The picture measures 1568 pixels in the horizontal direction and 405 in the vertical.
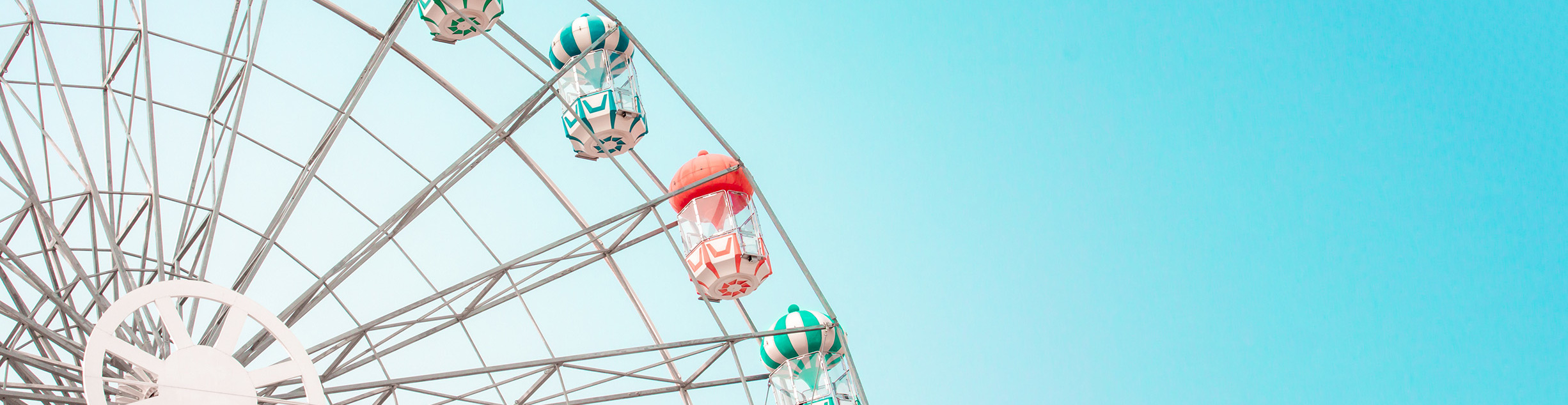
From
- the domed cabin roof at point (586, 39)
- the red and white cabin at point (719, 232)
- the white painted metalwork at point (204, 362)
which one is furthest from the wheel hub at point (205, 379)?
the domed cabin roof at point (586, 39)

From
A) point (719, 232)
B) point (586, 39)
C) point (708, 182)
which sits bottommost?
point (719, 232)

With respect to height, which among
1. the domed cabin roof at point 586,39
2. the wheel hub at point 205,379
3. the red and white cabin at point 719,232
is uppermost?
the domed cabin roof at point 586,39

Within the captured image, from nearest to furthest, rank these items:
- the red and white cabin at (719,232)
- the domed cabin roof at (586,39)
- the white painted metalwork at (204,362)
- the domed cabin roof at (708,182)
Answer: the white painted metalwork at (204,362) < the red and white cabin at (719,232) < the domed cabin roof at (708,182) < the domed cabin roof at (586,39)

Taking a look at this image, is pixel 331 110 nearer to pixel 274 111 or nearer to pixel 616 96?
pixel 274 111

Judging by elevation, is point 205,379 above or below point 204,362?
below

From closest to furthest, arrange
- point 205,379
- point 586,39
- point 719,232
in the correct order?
point 205,379 → point 719,232 → point 586,39

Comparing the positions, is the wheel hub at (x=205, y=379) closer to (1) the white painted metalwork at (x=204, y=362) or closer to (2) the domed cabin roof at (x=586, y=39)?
(1) the white painted metalwork at (x=204, y=362)

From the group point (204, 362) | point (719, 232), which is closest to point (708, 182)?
point (719, 232)

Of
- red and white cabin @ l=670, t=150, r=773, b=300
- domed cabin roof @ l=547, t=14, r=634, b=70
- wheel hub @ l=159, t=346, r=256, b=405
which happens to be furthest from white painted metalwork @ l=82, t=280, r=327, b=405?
domed cabin roof @ l=547, t=14, r=634, b=70

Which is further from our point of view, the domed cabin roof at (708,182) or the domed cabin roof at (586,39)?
the domed cabin roof at (586,39)

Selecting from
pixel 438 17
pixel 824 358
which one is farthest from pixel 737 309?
pixel 438 17

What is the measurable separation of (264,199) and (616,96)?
401 inches

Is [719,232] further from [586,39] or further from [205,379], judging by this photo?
[205,379]

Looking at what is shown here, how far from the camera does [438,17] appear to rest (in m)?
16.3
